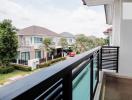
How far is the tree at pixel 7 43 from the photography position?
1412 centimetres

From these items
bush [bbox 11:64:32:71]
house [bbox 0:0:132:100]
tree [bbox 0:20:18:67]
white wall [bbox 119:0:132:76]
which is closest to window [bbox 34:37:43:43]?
tree [bbox 0:20:18:67]

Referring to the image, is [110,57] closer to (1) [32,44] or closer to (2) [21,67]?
(2) [21,67]

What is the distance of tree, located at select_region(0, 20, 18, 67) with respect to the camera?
556 inches

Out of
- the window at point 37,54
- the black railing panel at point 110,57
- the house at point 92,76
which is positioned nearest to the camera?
the house at point 92,76

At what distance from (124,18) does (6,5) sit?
2236 centimetres

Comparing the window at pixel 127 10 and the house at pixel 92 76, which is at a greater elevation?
the window at pixel 127 10

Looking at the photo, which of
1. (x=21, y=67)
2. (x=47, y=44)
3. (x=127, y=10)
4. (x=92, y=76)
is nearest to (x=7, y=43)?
(x=21, y=67)

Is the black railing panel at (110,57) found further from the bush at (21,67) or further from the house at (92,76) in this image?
the bush at (21,67)

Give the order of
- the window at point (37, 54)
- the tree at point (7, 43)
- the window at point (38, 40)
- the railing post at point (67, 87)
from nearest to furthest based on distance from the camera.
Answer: the railing post at point (67, 87) < the tree at point (7, 43) < the window at point (38, 40) < the window at point (37, 54)

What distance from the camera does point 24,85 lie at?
1.63 ft

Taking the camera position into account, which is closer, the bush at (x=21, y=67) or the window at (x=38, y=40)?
the bush at (x=21, y=67)

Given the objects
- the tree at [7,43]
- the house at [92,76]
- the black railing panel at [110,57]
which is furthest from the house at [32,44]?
the black railing panel at [110,57]

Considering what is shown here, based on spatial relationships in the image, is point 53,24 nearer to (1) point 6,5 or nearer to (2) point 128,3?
(1) point 6,5

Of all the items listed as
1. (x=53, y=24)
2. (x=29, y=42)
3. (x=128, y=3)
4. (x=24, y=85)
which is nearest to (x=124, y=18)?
(x=128, y=3)
